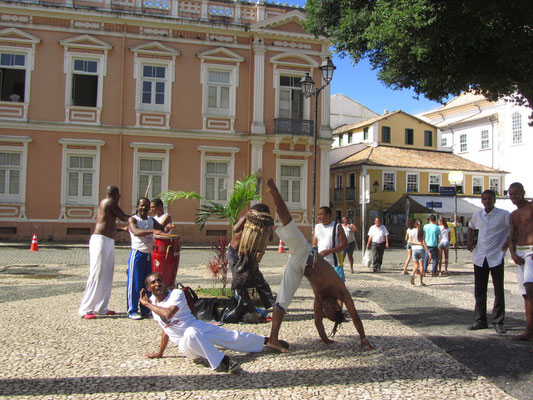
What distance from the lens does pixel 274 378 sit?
4109 millimetres

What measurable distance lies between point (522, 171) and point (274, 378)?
122ft

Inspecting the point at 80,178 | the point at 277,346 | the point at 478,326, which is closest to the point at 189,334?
the point at 277,346

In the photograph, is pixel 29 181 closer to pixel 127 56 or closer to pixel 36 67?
pixel 36 67

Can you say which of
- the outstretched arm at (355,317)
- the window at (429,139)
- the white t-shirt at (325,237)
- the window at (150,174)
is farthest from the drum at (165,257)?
the window at (429,139)

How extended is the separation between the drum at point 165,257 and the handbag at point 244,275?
0.98 metres

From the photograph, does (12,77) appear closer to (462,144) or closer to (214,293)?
(214,293)

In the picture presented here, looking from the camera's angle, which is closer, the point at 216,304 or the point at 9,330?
the point at 9,330

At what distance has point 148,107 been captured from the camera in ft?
69.7

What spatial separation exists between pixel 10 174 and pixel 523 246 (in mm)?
20307

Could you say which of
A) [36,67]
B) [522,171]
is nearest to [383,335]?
[36,67]

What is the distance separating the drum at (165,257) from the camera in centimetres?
647

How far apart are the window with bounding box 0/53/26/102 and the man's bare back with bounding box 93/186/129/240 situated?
1682cm

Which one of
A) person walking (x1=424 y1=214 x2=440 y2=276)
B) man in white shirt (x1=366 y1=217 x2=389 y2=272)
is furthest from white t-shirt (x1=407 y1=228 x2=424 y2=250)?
man in white shirt (x1=366 y1=217 x2=389 y2=272)

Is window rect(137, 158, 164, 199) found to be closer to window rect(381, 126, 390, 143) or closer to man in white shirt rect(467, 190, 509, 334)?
man in white shirt rect(467, 190, 509, 334)
